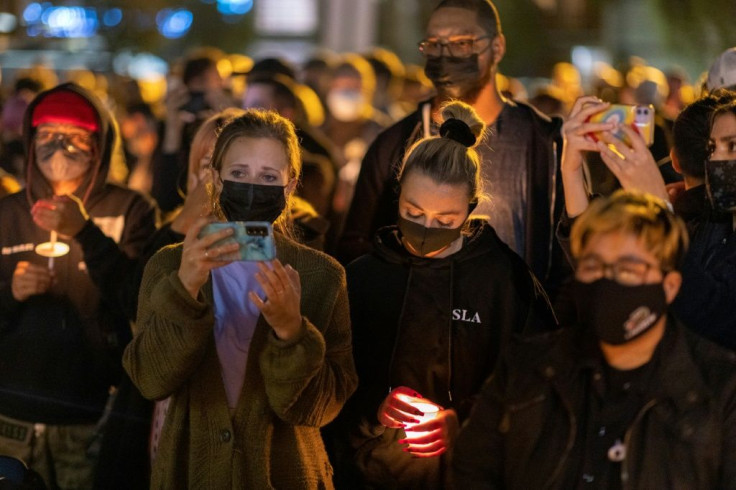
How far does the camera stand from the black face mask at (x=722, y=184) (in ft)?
16.2

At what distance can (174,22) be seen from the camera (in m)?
32.3

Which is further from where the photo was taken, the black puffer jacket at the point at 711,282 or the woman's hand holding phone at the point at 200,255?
the black puffer jacket at the point at 711,282

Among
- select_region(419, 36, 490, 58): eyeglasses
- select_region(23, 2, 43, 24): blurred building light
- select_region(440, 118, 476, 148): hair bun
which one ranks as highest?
select_region(419, 36, 490, 58): eyeglasses

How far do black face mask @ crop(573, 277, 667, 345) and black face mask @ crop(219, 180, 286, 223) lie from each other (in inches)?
56.1

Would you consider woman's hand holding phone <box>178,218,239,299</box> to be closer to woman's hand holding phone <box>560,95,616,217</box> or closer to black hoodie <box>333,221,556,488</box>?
black hoodie <box>333,221,556,488</box>

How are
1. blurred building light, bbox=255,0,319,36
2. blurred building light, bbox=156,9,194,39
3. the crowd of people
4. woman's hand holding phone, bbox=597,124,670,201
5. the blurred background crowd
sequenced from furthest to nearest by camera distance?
blurred building light, bbox=255,0,319,36 → blurred building light, bbox=156,9,194,39 → the blurred background crowd → woman's hand holding phone, bbox=597,124,670,201 → the crowd of people

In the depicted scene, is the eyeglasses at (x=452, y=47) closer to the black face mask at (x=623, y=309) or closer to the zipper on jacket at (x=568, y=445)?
the black face mask at (x=623, y=309)

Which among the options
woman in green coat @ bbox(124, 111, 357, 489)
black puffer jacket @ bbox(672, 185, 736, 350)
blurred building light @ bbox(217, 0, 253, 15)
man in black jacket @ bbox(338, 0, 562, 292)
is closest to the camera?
woman in green coat @ bbox(124, 111, 357, 489)

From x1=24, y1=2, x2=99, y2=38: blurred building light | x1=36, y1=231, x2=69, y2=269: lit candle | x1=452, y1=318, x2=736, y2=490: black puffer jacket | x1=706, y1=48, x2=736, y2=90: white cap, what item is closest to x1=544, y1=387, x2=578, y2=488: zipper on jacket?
x1=452, y1=318, x2=736, y2=490: black puffer jacket

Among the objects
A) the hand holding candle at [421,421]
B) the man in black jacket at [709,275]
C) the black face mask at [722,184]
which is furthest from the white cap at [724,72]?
the hand holding candle at [421,421]

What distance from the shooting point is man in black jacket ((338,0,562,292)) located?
626 cm

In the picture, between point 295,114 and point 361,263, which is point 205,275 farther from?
point 295,114

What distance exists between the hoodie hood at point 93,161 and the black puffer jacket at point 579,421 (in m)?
2.97

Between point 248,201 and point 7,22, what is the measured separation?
866 inches
